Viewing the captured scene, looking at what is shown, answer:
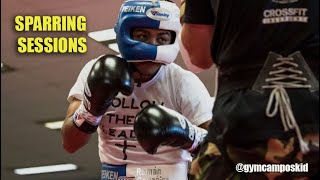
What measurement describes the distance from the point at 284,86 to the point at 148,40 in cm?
83

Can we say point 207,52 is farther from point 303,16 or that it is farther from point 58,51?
point 58,51

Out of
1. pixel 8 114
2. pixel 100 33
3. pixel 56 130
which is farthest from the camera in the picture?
pixel 56 130

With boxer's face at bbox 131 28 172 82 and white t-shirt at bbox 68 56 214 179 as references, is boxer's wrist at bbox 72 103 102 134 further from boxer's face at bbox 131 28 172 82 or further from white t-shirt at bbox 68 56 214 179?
boxer's face at bbox 131 28 172 82

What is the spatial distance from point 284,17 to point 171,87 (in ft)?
2.77

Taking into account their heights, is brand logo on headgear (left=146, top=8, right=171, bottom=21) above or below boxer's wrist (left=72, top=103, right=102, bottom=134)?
above

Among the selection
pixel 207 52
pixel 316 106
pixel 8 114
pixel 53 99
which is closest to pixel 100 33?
pixel 53 99

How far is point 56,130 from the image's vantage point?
22.0ft

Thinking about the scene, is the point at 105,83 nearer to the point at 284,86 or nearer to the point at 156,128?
the point at 156,128

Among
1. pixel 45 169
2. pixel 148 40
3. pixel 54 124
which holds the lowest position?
pixel 45 169

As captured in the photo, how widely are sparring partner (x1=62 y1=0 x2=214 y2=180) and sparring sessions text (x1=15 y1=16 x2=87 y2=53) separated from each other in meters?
2.33

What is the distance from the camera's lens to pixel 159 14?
6.36 feet

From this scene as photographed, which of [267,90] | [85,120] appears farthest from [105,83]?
[267,90]

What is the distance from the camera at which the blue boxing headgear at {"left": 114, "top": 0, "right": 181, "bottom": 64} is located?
1.87 m

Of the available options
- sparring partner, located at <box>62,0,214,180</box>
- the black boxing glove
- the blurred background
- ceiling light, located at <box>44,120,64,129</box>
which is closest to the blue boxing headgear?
sparring partner, located at <box>62,0,214,180</box>
